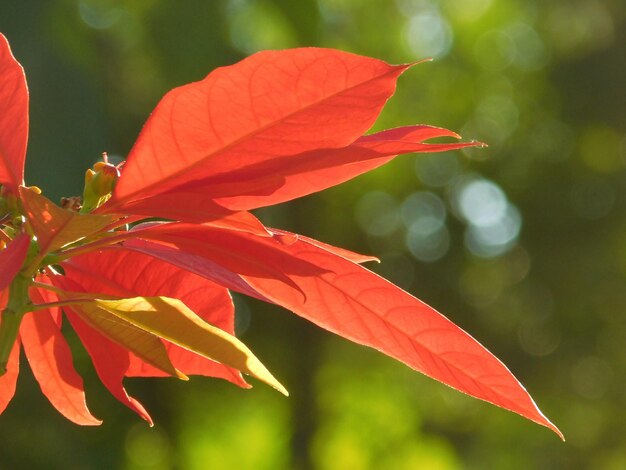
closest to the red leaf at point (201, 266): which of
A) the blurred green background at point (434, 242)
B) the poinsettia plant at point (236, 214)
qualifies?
the poinsettia plant at point (236, 214)

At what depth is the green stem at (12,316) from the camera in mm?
382

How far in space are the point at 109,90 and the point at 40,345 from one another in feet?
9.66

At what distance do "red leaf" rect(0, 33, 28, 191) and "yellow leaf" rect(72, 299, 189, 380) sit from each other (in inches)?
2.6

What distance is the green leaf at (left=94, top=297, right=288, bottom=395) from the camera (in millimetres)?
359

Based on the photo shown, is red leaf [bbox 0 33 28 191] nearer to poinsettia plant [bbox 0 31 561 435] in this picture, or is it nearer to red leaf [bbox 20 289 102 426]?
poinsettia plant [bbox 0 31 561 435]

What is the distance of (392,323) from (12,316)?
164 mm

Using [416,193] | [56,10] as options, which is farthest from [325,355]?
[56,10]

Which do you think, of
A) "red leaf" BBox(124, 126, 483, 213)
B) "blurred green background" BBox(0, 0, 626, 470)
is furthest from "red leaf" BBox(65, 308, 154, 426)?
"blurred green background" BBox(0, 0, 626, 470)

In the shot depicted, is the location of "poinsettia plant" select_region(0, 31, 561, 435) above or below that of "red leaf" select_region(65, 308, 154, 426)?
above

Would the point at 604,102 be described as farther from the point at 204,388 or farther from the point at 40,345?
the point at 40,345

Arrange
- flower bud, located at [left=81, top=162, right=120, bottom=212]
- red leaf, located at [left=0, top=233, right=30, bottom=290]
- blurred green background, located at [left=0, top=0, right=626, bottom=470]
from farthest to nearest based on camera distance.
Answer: blurred green background, located at [left=0, top=0, right=626, bottom=470], flower bud, located at [left=81, top=162, right=120, bottom=212], red leaf, located at [left=0, top=233, right=30, bottom=290]

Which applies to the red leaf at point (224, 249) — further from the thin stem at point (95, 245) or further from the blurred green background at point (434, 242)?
the blurred green background at point (434, 242)

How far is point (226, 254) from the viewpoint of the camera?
40cm

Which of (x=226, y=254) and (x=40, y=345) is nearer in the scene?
(x=226, y=254)
